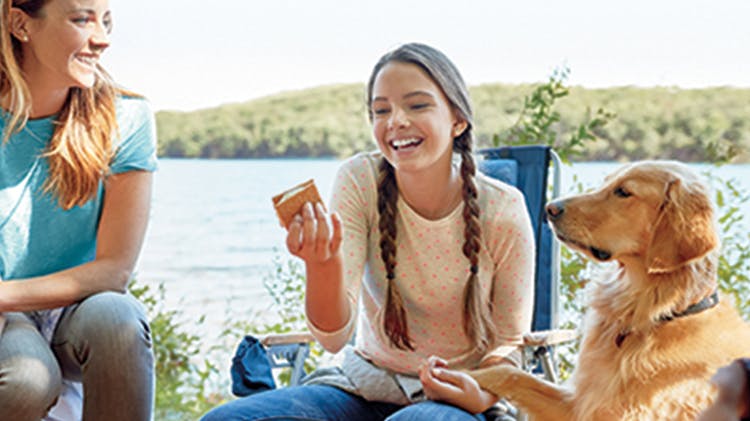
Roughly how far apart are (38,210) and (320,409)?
86cm

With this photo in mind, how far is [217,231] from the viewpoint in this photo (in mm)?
4027

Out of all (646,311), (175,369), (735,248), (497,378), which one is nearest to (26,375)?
(497,378)

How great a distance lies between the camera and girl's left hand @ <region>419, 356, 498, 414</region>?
1.76 m

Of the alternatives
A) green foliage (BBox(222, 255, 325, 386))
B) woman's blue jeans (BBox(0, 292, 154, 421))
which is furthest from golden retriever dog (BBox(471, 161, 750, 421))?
green foliage (BBox(222, 255, 325, 386))

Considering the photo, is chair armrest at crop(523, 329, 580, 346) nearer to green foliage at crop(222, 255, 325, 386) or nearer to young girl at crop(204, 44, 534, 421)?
young girl at crop(204, 44, 534, 421)

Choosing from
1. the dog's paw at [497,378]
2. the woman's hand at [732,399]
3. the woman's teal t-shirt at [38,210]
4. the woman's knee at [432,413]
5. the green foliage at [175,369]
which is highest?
the woman's hand at [732,399]

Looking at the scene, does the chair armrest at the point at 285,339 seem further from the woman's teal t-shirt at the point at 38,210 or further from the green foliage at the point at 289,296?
the green foliage at the point at 289,296

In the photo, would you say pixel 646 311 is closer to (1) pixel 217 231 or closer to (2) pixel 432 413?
(2) pixel 432 413

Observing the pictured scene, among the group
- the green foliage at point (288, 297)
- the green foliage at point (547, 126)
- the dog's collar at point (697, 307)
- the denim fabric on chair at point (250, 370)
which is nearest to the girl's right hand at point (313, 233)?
the denim fabric on chair at point (250, 370)

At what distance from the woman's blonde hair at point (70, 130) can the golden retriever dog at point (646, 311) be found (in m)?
1.05

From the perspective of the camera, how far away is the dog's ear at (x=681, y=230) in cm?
175

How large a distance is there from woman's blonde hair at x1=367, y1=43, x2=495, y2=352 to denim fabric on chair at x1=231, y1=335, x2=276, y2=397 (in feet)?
1.05

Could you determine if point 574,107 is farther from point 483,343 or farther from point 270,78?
point 483,343

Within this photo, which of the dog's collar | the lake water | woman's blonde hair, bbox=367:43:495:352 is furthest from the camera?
the lake water
